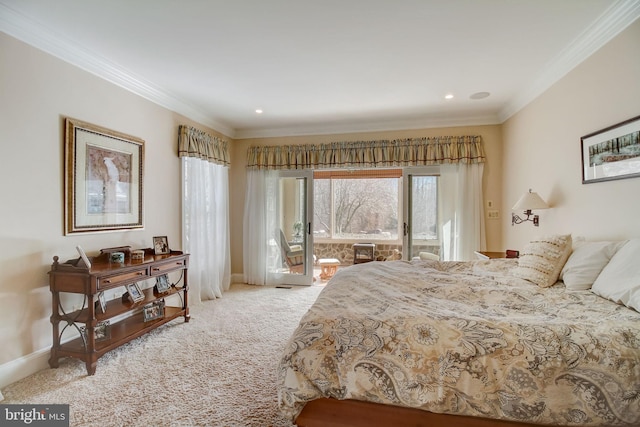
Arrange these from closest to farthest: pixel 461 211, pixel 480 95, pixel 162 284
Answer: pixel 162 284
pixel 480 95
pixel 461 211

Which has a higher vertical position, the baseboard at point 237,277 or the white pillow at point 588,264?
the white pillow at point 588,264

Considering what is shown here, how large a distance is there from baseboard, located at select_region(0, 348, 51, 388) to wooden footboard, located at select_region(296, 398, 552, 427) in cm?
230

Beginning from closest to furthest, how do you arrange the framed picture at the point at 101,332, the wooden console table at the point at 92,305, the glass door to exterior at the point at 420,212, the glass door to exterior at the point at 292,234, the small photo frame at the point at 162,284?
the wooden console table at the point at 92,305, the framed picture at the point at 101,332, the small photo frame at the point at 162,284, the glass door to exterior at the point at 420,212, the glass door to exterior at the point at 292,234

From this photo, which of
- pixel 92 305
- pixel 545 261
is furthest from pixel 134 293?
pixel 545 261

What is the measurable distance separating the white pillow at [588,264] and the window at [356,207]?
16.2 feet

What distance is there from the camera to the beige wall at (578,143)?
194cm

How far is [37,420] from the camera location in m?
1.71

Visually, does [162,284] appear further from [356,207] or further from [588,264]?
[356,207]

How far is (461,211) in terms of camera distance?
4.12 meters

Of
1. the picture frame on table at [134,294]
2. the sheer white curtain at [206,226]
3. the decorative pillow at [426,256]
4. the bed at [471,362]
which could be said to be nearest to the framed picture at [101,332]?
the picture frame on table at [134,294]

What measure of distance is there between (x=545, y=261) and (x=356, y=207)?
5.22 m

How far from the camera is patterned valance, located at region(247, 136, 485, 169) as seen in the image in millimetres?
4121

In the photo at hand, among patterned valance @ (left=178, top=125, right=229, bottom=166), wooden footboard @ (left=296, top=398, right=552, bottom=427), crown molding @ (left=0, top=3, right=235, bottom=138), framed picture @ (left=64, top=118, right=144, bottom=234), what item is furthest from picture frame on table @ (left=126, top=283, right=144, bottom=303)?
wooden footboard @ (left=296, top=398, right=552, bottom=427)

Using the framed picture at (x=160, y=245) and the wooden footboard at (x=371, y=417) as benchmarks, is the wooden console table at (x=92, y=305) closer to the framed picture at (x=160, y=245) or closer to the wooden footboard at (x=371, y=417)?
the framed picture at (x=160, y=245)
